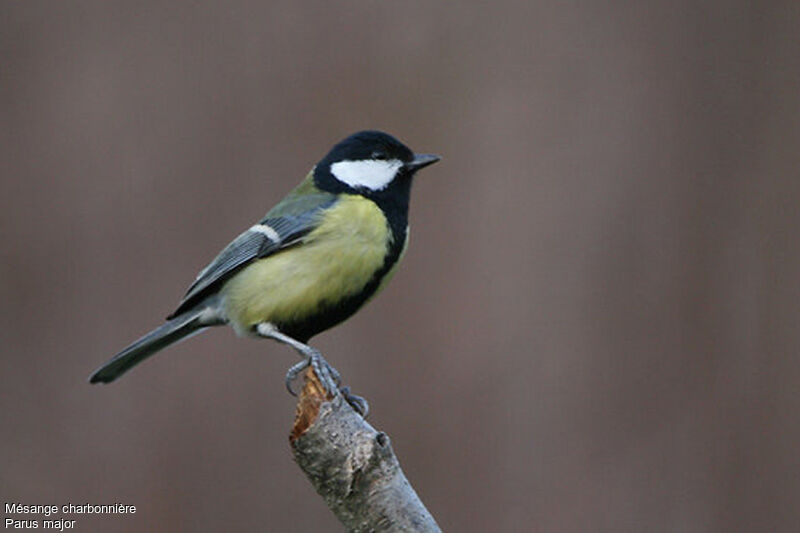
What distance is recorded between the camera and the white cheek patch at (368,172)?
2223mm

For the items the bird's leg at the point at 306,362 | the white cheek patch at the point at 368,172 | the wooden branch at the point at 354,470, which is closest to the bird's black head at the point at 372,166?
the white cheek patch at the point at 368,172

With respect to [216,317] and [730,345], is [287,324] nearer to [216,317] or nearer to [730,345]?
[216,317]

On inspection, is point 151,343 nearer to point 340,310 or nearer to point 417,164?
point 340,310

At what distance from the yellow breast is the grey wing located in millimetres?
22

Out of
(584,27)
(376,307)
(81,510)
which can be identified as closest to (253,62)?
(376,307)

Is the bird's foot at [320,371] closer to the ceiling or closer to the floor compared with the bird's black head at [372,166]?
closer to the floor

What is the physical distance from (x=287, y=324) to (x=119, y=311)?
37.7 inches

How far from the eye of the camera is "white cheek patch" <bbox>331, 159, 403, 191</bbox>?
2223 millimetres

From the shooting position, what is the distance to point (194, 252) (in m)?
2.83

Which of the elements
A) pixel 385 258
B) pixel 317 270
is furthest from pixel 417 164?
Answer: pixel 317 270

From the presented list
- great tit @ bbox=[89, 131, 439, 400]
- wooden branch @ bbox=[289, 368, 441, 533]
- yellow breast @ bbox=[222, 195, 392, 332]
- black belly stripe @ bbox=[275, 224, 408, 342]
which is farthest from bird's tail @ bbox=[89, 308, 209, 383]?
wooden branch @ bbox=[289, 368, 441, 533]

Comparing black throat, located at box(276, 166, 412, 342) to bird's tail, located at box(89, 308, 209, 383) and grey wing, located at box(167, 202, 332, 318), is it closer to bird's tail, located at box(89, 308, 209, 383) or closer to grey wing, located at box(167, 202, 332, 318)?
grey wing, located at box(167, 202, 332, 318)

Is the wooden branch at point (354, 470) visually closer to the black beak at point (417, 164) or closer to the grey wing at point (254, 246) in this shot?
the grey wing at point (254, 246)

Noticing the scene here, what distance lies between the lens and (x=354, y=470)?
142 centimetres
